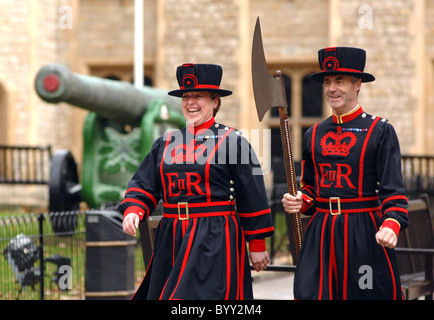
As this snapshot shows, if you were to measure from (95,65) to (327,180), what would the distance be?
526 inches

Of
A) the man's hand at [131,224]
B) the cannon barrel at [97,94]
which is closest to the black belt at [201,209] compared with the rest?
the man's hand at [131,224]

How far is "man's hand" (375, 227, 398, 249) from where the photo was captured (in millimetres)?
3914

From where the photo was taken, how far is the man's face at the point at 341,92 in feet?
14.1

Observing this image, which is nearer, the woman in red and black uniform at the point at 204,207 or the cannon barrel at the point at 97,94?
the woman in red and black uniform at the point at 204,207

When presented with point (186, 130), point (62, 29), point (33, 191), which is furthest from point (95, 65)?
point (186, 130)

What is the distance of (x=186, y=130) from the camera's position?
14.6 feet

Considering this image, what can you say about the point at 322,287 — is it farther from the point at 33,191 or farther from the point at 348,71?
the point at 33,191

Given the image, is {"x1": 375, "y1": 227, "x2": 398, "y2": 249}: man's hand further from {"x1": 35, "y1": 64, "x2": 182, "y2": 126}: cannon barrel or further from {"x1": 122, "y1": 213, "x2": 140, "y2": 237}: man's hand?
{"x1": 35, "y1": 64, "x2": 182, "y2": 126}: cannon barrel

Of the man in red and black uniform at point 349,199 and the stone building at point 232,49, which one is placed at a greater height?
the stone building at point 232,49

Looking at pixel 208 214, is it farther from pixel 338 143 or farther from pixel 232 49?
pixel 232 49

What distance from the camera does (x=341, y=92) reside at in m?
4.29

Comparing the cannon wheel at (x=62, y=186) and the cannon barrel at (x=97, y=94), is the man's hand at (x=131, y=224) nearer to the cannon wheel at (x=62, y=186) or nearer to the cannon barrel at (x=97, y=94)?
the cannon barrel at (x=97, y=94)

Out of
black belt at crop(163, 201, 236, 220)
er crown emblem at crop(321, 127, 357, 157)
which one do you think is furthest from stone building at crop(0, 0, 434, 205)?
black belt at crop(163, 201, 236, 220)

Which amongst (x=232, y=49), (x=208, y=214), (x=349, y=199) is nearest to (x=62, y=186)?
(x=232, y=49)
